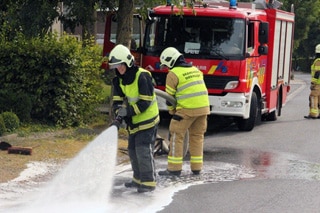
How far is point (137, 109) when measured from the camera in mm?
7984

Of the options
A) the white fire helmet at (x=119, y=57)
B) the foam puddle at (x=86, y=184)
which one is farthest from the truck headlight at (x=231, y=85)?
the white fire helmet at (x=119, y=57)

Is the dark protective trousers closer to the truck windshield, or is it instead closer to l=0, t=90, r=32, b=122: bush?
l=0, t=90, r=32, b=122: bush

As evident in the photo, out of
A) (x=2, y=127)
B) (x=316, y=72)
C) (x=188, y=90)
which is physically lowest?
(x=2, y=127)

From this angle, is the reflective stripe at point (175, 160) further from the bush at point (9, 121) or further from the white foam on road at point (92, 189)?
the bush at point (9, 121)

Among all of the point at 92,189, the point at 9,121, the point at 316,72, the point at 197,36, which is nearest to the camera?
the point at 92,189

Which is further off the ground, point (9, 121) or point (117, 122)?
point (117, 122)

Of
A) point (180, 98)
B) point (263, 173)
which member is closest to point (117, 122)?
point (180, 98)

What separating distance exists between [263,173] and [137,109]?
255cm

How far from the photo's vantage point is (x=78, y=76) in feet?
41.7

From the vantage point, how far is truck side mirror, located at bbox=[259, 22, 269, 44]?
46.5 ft

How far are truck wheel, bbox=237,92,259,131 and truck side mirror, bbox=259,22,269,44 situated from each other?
1.13m

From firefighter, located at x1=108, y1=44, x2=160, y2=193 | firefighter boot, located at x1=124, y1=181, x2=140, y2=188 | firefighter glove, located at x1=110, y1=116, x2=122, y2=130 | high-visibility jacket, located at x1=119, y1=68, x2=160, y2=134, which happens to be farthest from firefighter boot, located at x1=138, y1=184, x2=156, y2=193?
firefighter glove, located at x1=110, y1=116, x2=122, y2=130

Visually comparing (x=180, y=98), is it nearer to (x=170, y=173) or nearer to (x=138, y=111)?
(x=170, y=173)

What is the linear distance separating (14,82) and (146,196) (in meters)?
5.34
